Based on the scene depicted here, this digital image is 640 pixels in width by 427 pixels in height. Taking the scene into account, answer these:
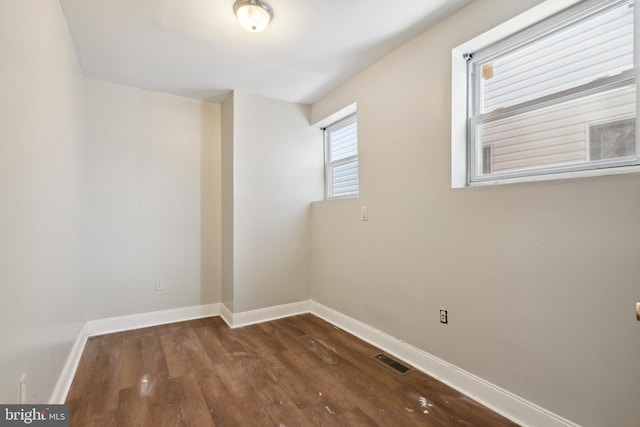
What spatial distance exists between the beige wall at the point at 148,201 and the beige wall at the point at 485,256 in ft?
5.35

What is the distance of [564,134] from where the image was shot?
5.21 feet

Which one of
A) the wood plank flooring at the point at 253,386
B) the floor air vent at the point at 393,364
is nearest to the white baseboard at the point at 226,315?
the wood plank flooring at the point at 253,386

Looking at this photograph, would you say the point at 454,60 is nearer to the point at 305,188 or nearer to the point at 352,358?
the point at 305,188

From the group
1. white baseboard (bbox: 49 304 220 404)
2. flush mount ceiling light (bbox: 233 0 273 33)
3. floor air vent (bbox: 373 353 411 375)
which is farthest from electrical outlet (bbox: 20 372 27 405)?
flush mount ceiling light (bbox: 233 0 273 33)

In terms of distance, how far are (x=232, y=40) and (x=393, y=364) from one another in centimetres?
274

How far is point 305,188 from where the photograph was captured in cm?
354

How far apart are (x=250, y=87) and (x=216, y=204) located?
135cm

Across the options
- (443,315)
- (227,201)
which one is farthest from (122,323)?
(443,315)

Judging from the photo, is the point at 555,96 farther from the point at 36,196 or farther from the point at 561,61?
the point at 36,196

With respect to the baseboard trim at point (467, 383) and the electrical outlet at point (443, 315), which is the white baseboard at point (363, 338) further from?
the electrical outlet at point (443, 315)

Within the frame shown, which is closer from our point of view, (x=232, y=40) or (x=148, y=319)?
(x=232, y=40)

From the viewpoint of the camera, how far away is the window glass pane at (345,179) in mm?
3171

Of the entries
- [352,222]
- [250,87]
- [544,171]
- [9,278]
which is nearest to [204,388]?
[9,278]

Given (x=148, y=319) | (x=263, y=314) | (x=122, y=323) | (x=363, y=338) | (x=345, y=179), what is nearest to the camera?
(x=363, y=338)
